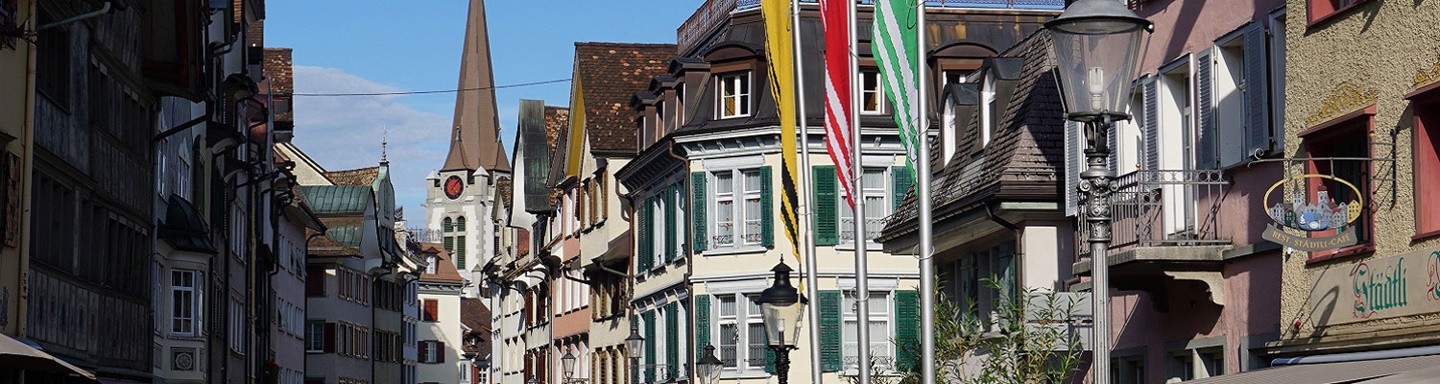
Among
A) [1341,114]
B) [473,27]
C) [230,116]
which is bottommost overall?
[1341,114]

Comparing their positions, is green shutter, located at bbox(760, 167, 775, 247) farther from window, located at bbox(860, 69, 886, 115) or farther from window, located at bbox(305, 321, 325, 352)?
window, located at bbox(305, 321, 325, 352)

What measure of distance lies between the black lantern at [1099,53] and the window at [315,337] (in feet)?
230

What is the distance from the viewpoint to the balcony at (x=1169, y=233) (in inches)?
739

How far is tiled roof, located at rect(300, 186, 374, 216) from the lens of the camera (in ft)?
274

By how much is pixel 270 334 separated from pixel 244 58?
13532 millimetres

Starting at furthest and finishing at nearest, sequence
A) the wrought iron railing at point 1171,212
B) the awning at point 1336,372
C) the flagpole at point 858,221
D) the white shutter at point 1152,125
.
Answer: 1. the white shutter at point 1152,125
2. the flagpole at point 858,221
3. the wrought iron railing at point 1171,212
4. the awning at point 1336,372

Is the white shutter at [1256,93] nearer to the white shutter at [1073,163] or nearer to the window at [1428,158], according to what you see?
the window at [1428,158]

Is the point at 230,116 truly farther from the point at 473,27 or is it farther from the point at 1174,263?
the point at 473,27

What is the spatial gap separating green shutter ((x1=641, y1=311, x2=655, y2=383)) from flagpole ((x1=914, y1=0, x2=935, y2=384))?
3288 cm

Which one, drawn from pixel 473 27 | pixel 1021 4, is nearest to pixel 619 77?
pixel 1021 4

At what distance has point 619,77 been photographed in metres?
56.3

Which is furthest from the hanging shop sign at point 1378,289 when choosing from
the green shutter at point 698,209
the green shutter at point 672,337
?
the green shutter at point 672,337

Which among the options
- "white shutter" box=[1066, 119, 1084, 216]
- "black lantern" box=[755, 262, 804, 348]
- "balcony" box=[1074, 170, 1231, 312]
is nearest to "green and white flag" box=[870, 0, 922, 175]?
"balcony" box=[1074, 170, 1231, 312]

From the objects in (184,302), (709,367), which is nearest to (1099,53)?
(709,367)
